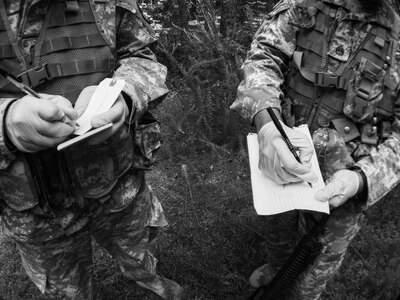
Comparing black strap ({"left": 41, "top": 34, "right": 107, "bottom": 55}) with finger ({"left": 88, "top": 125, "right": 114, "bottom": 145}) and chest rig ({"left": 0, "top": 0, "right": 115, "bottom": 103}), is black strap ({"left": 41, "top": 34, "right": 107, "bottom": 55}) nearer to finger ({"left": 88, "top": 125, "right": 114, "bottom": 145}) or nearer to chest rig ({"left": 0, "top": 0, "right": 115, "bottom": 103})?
chest rig ({"left": 0, "top": 0, "right": 115, "bottom": 103})

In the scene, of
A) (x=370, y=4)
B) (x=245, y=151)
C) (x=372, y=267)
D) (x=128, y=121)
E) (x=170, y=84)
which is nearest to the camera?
(x=370, y=4)

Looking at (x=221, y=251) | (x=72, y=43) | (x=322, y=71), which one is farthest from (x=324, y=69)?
(x=221, y=251)

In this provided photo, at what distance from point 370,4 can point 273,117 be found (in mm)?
562

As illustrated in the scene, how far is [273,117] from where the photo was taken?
1.42m

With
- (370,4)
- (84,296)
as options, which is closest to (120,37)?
(370,4)

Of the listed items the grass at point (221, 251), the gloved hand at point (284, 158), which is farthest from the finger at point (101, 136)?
the grass at point (221, 251)

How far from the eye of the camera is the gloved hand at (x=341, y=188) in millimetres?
1363

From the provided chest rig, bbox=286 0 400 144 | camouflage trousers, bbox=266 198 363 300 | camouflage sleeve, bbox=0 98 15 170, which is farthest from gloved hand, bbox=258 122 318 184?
camouflage sleeve, bbox=0 98 15 170

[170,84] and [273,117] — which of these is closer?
[273,117]

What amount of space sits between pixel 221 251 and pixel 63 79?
1.75m

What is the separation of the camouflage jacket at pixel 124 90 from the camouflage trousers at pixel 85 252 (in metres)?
0.26

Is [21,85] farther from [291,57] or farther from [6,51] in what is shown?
[291,57]

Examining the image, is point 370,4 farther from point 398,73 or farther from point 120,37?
point 120,37

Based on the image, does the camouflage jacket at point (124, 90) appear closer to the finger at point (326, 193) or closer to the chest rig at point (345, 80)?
the chest rig at point (345, 80)
